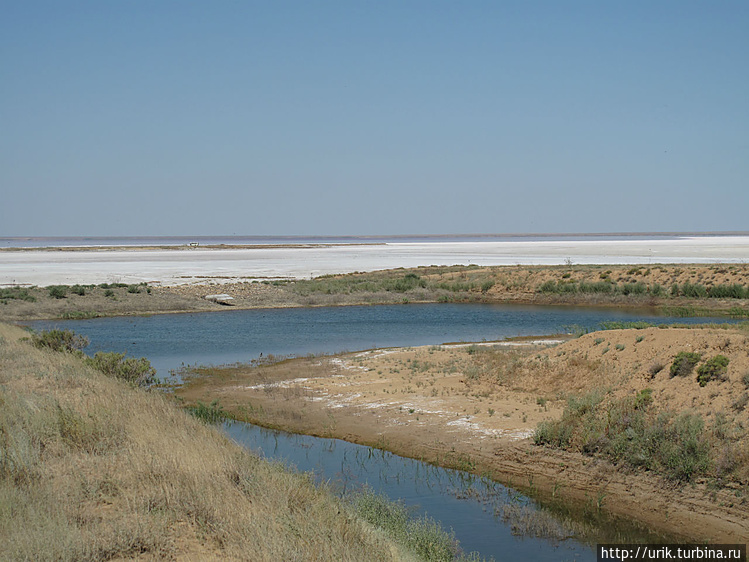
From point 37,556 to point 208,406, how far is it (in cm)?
983

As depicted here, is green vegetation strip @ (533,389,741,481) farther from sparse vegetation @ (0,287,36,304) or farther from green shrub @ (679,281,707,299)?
sparse vegetation @ (0,287,36,304)

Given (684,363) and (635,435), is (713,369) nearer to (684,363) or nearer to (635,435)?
(684,363)

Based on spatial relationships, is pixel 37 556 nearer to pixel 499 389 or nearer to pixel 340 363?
pixel 499 389

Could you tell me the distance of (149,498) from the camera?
6.20 metres

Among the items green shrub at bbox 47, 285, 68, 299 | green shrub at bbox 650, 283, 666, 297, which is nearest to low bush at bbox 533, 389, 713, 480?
green shrub at bbox 650, 283, 666, 297

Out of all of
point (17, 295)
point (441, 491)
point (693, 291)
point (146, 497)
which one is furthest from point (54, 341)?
point (693, 291)

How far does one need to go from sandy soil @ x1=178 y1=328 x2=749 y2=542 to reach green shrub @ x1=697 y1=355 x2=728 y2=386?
0.15m

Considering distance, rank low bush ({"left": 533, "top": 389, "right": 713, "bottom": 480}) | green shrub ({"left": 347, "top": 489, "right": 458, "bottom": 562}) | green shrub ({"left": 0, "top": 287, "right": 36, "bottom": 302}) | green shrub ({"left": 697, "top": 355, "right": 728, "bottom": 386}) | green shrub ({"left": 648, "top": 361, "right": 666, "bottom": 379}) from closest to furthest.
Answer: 1. green shrub ({"left": 347, "top": 489, "right": 458, "bottom": 562})
2. low bush ({"left": 533, "top": 389, "right": 713, "bottom": 480})
3. green shrub ({"left": 697, "top": 355, "right": 728, "bottom": 386})
4. green shrub ({"left": 648, "top": 361, "right": 666, "bottom": 379})
5. green shrub ({"left": 0, "top": 287, "right": 36, "bottom": 302})

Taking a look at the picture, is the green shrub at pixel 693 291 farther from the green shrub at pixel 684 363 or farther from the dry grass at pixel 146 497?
the dry grass at pixel 146 497

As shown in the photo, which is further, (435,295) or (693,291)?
(435,295)

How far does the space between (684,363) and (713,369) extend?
0.63m

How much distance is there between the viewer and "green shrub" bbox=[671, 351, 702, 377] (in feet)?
36.6

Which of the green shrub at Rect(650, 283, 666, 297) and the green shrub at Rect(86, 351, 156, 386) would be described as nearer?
the green shrub at Rect(86, 351, 156, 386)

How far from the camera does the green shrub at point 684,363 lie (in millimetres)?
11164
